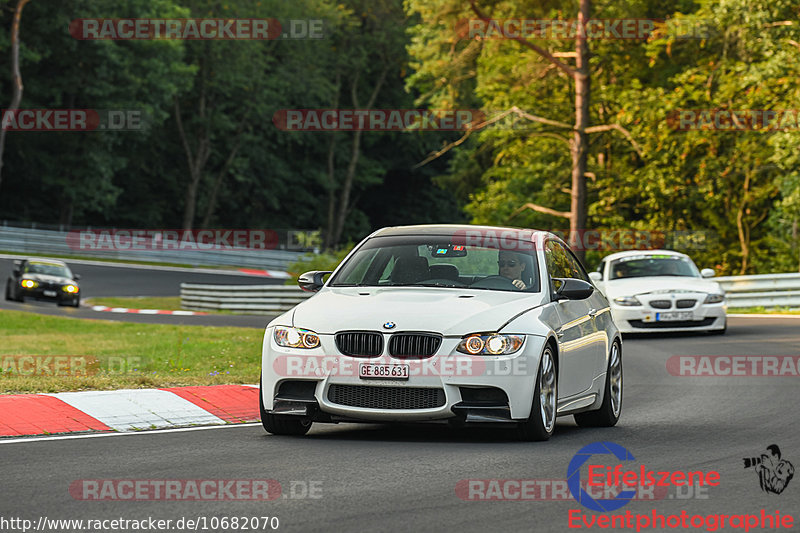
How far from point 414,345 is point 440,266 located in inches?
57.0

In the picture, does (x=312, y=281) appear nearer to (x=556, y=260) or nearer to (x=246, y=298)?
(x=556, y=260)

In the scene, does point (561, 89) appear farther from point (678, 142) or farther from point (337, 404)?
point (337, 404)

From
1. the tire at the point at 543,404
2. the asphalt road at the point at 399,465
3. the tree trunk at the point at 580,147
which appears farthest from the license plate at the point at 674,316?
the tree trunk at the point at 580,147

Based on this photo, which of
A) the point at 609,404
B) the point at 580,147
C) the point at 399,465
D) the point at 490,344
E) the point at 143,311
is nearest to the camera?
the point at 399,465

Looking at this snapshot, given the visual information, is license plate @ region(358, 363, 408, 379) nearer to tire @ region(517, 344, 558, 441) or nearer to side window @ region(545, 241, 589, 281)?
tire @ region(517, 344, 558, 441)

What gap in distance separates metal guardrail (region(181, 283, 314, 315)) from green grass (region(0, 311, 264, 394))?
20.2 feet

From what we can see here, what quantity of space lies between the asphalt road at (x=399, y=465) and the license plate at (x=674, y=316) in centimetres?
968

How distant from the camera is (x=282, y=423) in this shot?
409 inches

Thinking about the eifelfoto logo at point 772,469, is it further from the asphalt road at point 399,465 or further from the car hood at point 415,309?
the car hood at point 415,309

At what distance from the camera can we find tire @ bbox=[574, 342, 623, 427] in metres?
11.7

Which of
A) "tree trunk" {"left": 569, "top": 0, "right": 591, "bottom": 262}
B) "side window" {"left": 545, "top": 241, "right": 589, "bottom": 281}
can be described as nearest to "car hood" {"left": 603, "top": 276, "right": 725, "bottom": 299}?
"side window" {"left": 545, "top": 241, "right": 589, "bottom": 281}

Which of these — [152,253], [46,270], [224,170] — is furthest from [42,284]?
[224,170]

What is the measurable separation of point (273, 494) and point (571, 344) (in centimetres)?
389

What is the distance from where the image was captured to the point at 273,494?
301 inches
